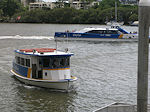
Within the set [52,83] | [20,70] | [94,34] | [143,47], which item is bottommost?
[52,83]

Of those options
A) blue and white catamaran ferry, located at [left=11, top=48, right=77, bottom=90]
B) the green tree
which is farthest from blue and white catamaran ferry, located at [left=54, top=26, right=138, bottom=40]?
the green tree

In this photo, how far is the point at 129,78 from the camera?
30.4 metres

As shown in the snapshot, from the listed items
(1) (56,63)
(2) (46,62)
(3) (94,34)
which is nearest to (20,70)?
(2) (46,62)

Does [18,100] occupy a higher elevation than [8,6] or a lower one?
lower

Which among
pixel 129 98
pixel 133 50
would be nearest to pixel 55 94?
pixel 129 98

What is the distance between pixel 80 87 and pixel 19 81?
4.74m

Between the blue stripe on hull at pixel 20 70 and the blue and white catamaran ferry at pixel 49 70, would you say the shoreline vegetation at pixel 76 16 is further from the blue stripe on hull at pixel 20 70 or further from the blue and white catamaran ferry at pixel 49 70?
the blue and white catamaran ferry at pixel 49 70

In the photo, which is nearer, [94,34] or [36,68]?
[36,68]

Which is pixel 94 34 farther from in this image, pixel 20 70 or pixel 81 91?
pixel 81 91

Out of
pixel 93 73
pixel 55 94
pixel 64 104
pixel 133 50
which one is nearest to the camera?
pixel 64 104

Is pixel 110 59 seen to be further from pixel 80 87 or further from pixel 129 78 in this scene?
pixel 80 87

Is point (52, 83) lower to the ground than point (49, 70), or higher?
lower

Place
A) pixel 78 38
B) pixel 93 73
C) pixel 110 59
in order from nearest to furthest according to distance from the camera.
Answer: 1. pixel 93 73
2. pixel 110 59
3. pixel 78 38

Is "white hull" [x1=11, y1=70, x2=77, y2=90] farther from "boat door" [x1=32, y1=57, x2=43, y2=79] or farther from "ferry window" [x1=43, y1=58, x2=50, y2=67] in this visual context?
"ferry window" [x1=43, y1=58, x2=50, y2=67]
